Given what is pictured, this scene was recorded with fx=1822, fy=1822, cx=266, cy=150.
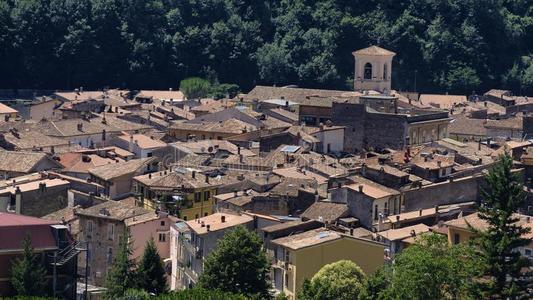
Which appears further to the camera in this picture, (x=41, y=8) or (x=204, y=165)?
(x=41, y=8)

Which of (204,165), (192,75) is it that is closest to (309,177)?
(204,165)

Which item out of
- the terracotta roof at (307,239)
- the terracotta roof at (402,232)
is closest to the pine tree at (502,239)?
the terracotta roof at (307,239)

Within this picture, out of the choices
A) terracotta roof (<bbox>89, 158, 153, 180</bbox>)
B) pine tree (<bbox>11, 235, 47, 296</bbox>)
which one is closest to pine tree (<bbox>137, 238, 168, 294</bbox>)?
pine tree (<bbox>11, 235, 47, 296</bbox>)

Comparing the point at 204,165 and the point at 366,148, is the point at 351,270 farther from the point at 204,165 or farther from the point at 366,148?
the point at 366,148

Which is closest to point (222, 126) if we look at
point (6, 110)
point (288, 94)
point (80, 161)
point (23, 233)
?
point (80, 161)

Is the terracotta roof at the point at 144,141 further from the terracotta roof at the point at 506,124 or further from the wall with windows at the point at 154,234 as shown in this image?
the terracotta roof at the point at 506,124

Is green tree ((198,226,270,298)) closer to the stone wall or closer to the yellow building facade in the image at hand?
the yellow building facade
